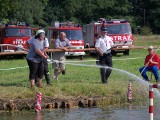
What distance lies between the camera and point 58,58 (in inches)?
714

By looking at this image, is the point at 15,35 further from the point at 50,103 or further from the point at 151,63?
the point at 50,103

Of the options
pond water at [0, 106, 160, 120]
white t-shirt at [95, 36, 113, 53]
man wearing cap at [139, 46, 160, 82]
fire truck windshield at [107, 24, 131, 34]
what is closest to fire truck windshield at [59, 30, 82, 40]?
fire truck windshield at [107, 24, 131, 34]

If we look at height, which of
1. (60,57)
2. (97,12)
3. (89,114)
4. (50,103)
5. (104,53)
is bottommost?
(89,114)

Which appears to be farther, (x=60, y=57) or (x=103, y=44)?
(x=60, y=57)

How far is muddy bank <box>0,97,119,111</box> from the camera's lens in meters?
14.0

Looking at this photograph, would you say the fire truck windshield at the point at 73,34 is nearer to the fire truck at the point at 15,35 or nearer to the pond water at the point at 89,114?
the fire truck at the point at 15,35

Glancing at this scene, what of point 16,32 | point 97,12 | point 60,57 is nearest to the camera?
point 60,57

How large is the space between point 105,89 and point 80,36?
20.2 metres

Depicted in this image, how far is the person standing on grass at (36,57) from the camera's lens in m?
15.4

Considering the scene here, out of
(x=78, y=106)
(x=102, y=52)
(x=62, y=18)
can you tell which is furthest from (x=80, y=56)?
(x=62, y=18)

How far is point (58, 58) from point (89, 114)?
472cm

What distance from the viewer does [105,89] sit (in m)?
15.5

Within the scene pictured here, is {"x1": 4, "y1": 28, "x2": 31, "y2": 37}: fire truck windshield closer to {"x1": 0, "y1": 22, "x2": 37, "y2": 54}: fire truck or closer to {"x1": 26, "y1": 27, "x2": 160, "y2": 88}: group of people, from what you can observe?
{"x1": 0, "y1": 22, "x2": 37, "y2": 54}: fire truck

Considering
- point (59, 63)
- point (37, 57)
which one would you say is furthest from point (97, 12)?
point (37, 57)
